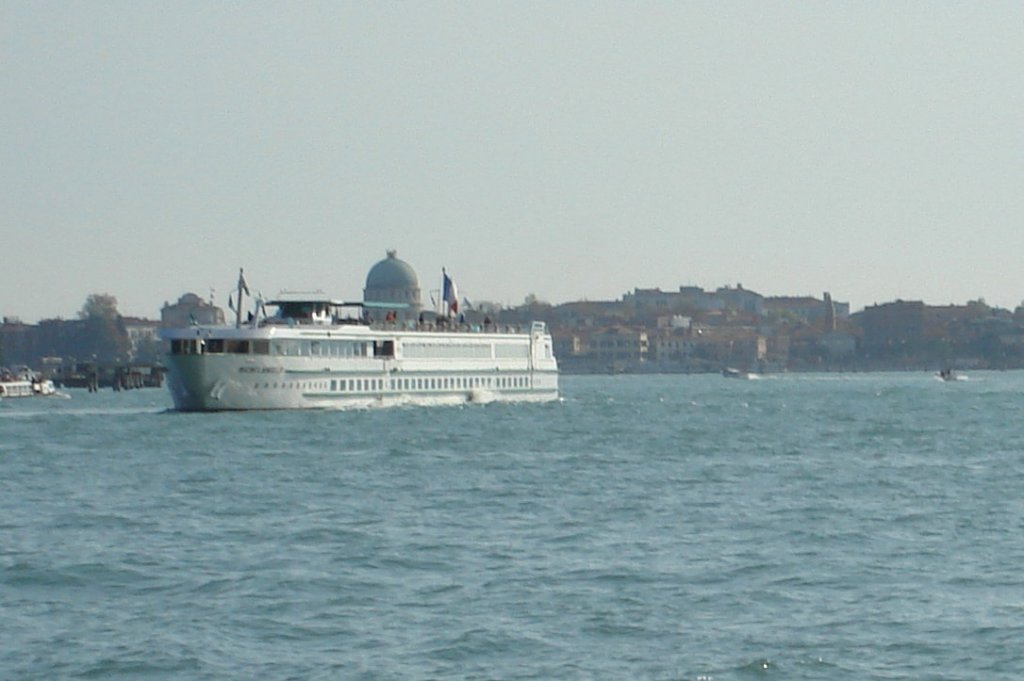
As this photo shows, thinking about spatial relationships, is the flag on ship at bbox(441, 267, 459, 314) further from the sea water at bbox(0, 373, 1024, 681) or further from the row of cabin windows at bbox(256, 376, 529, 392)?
the sea water at bbox(0, 373, 1024, 681)

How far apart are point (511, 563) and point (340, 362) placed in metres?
49.1

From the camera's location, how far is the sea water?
19750mm

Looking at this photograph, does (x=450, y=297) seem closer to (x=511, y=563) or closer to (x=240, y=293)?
(x=240, y=293)

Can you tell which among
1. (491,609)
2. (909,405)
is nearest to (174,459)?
(491,609)

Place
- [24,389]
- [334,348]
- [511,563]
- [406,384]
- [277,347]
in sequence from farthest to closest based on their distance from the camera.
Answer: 1. [24,389]
2. [406,384]
3. [334,348]
4. [277,347]
5. [511,563]

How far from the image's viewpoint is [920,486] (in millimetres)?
38500

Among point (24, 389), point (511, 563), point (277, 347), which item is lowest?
point (511, 563)

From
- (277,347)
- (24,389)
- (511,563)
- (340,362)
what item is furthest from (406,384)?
(511,563)

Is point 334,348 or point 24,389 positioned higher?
point 334,348

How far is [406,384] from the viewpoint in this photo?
7994cm

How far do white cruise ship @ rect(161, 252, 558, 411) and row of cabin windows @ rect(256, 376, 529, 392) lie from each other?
0.12 ft

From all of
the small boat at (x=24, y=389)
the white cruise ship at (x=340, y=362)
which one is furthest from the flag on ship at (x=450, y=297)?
the small boat at (x=24, y=389)

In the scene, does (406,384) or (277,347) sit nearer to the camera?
(277,347)

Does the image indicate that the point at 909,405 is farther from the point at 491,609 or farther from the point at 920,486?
the point at 491,609
